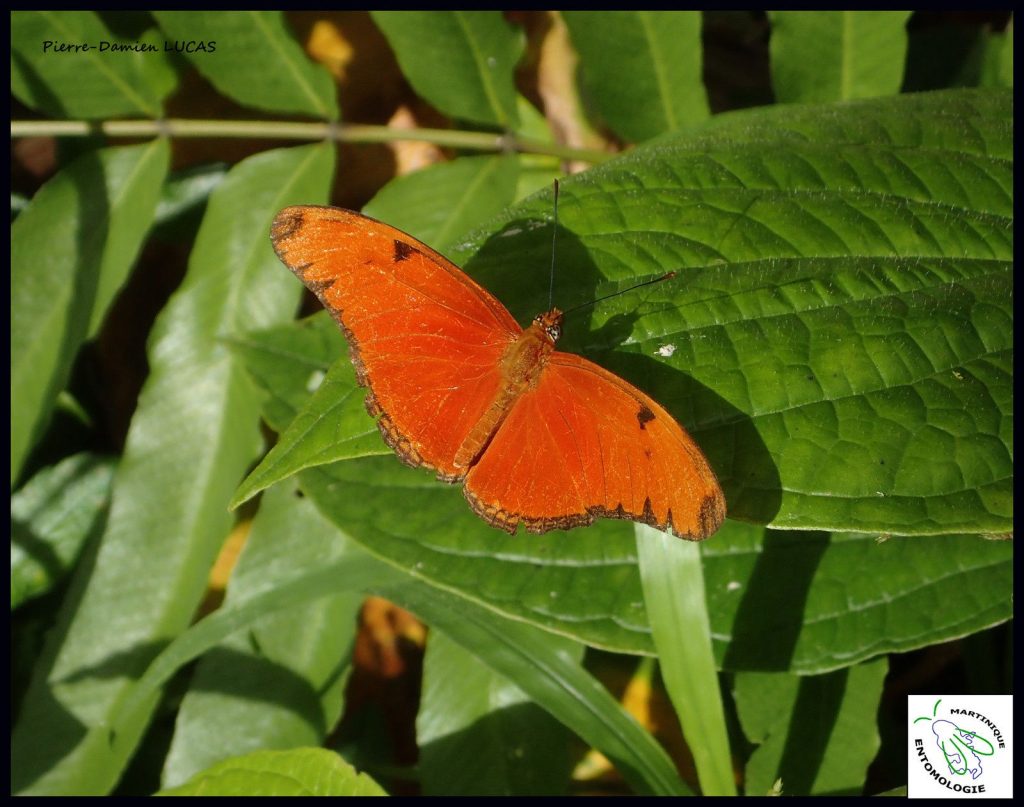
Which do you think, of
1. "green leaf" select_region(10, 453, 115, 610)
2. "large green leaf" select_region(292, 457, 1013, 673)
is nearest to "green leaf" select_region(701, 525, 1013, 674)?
"large green leaf" select_region(292, 457, 1013, 673)

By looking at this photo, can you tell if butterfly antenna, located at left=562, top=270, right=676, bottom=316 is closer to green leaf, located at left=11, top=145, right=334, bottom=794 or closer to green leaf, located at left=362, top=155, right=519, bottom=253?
green leaf, located at left=362, top=155, right=519, bottom=253

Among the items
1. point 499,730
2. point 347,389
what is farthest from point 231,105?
point 499,730

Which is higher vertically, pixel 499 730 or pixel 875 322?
pixel 875 322

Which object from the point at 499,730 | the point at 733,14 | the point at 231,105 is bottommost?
the point at 499,730

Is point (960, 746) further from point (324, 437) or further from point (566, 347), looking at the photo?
point (324, 437)

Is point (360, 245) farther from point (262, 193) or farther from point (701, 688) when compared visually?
point (701, 688)

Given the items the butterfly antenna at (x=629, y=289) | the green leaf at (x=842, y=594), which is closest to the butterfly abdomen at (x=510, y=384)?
the butterfly antenna at (x=629, y=289)

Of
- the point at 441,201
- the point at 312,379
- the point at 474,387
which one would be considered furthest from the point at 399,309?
→ the point at 441,201
